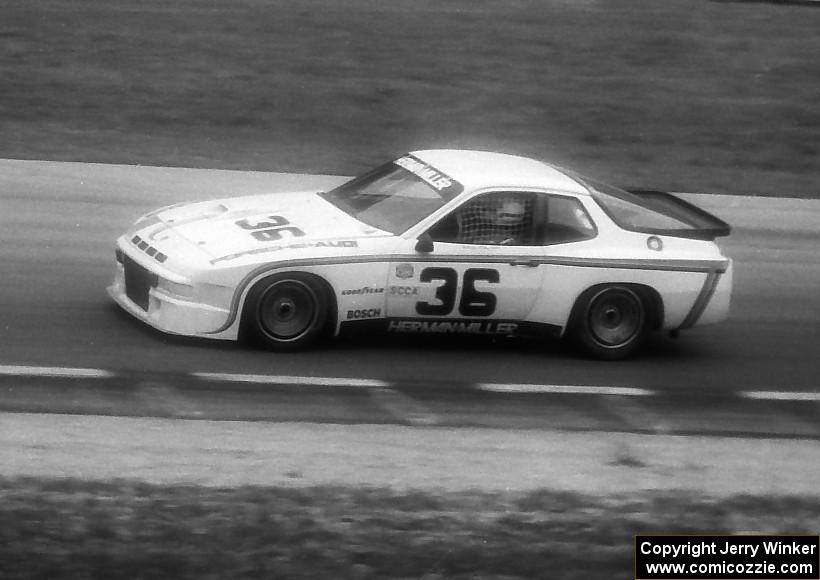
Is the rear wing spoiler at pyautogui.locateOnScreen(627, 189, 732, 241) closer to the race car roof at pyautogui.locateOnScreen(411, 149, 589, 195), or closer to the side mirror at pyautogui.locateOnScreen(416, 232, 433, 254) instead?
the race car roof at pyautogui.locateOnScreen(411, 149, 589, 195)

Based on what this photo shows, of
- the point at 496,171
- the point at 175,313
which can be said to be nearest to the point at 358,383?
the point at 175,313

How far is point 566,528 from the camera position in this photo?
6199 millimetres

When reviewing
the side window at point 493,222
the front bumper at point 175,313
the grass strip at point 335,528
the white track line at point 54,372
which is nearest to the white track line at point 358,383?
the white track line at point 54,372

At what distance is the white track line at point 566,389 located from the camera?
890 cm

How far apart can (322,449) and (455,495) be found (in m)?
1.05

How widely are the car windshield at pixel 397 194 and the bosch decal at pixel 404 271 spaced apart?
0.25 m

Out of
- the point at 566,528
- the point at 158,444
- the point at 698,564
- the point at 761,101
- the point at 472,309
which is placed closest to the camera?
the point at 698,564

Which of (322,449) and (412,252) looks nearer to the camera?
(322,449)

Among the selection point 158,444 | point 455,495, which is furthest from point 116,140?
point 455,495

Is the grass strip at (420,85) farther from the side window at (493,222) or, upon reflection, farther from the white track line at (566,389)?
the white track line at (566,389)

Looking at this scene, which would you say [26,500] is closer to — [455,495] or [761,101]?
[455,495]

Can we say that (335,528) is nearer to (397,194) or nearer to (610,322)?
(397,194)

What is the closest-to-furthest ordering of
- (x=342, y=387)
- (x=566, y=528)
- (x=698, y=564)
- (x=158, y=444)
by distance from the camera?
1. (x=698, y=564)
2. (x=566, y=528)
3. (x=158, y=444)
4. (x=342, y=387)

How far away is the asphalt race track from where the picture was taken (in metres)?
8.94
